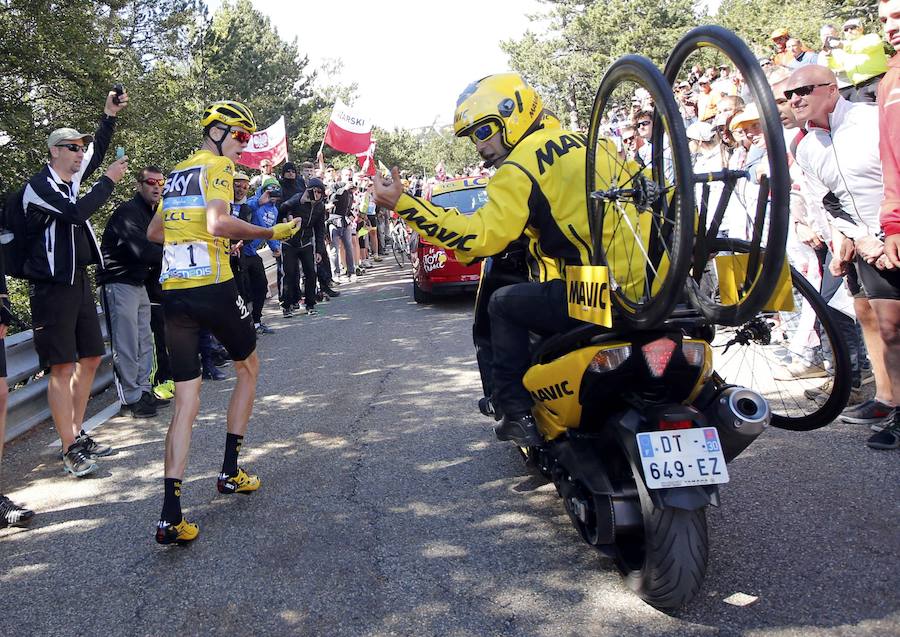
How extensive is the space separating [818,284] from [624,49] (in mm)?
50400

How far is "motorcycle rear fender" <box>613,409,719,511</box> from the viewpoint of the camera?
9.46 ft

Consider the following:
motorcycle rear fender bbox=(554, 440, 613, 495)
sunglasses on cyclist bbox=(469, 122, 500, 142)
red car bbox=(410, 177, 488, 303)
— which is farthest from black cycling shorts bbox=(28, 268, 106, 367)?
red car bbox=(410, 177, 488, 303)

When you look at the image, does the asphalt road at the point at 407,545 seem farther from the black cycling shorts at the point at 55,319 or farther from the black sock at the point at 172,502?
the black cycling shorts at the point at 55,319

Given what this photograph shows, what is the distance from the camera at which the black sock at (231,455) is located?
4.55m

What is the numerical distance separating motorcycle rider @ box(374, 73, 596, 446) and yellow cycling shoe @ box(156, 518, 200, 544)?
65.9 inches

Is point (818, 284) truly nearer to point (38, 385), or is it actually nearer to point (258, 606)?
point (258, 606)

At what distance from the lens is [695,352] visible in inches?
126

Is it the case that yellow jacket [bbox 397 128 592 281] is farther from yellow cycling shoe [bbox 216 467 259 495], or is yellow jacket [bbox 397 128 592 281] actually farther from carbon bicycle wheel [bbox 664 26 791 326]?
yellow cycling shoe [bbox 216 467 259 495]

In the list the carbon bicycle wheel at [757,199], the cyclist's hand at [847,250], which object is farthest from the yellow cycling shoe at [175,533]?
the cyclist's hand at [847,250]

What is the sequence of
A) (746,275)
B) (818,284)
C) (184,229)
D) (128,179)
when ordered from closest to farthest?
(746,275) < (184,229) < (818,284) < (128,179)

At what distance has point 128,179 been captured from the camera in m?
15.4

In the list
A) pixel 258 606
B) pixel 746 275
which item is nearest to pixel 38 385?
pixel 258 606

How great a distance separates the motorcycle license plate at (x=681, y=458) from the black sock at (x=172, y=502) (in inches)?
94.2

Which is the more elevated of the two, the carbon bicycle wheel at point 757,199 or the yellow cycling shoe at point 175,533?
the carbon bicycle wheel at point 757,199
